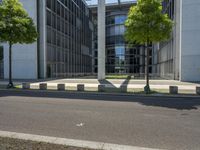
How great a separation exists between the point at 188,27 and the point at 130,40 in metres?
14.5

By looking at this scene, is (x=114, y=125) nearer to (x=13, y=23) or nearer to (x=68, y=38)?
(x=13, y=23)

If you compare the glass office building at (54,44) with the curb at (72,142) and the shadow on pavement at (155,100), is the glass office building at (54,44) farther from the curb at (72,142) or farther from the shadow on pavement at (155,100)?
the curb at (72,142)

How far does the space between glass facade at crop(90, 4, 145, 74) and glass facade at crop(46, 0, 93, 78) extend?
7.24 m

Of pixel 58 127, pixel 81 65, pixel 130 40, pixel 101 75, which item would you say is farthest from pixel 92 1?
pixel 58 127

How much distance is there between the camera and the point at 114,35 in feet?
193

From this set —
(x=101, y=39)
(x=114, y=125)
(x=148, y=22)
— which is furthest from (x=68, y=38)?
(x=114, y=125)

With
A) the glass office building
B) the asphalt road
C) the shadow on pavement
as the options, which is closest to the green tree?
the shadow on pavement

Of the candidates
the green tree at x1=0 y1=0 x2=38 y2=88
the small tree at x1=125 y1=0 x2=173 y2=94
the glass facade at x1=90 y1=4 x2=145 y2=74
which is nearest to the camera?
the small tree at x1=125 y1=0 x2=173 y2=94

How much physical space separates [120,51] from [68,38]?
16.0 meters

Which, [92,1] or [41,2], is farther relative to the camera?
[92,1]

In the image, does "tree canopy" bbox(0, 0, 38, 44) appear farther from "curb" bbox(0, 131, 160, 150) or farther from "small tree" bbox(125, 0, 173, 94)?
"curb" bbox(0, 131, 160, 150)

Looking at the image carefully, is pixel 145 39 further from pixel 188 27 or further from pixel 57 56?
pixel 57 56

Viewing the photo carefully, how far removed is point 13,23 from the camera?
1906 centimetres

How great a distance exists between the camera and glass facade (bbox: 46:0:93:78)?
39.3 metres
